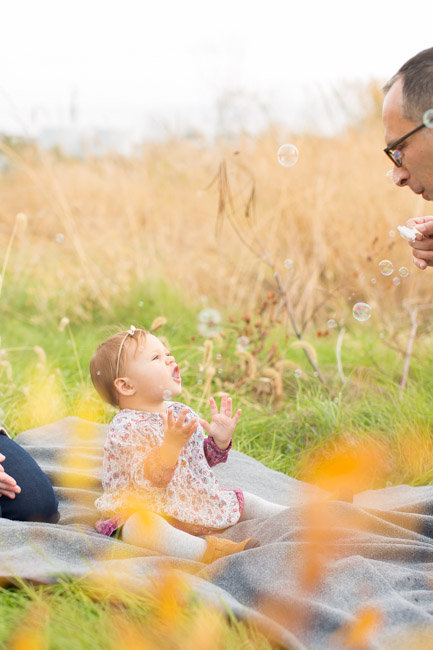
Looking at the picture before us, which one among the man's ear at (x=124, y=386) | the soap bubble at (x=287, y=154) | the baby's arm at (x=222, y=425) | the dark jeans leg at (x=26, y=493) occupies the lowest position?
the dark jeans leg at (x=26, y=493)

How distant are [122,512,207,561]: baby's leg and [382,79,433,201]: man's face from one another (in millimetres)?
1485

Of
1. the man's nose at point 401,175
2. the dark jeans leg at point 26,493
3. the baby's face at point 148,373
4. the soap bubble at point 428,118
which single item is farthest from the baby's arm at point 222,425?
the soap bubble at point 428,118

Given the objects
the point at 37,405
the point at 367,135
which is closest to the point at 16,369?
the point at 37,405

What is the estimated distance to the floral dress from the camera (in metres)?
2.38

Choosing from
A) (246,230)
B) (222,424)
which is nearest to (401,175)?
(222,424)

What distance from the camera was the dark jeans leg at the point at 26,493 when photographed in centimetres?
244

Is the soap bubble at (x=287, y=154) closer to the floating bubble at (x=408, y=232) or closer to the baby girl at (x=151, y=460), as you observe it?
the floating bubble at (x=408, y=232)

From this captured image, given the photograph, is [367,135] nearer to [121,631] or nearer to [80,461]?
[80,461]

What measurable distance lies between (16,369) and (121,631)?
2.84 m

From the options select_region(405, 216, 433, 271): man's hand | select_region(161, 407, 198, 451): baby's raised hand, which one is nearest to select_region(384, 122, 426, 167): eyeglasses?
select_region(405, 216, 433, 271): man's hand

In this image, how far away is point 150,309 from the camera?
210 inches

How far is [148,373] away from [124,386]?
102 mm

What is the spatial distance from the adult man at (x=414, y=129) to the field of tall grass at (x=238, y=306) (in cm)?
73

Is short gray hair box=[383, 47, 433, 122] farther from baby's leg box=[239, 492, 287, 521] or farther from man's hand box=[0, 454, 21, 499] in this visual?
man's hand box=[0, 454, 21, 499]
